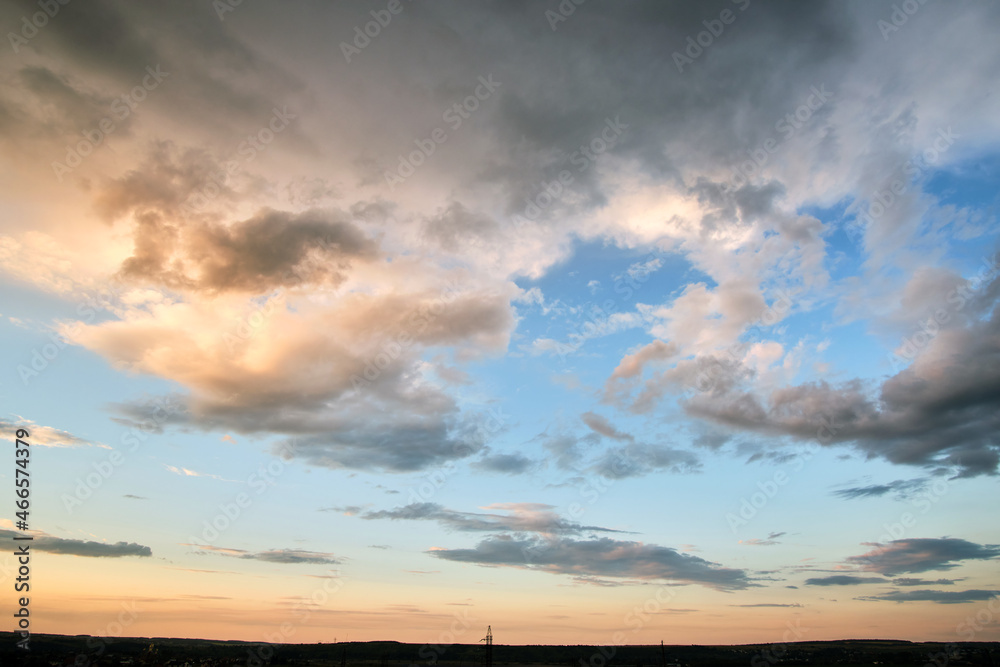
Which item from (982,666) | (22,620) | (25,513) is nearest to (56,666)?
(22,620)

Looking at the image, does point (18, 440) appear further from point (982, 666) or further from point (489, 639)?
point (982, 666)

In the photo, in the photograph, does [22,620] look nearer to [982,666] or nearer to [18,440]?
[18,440]

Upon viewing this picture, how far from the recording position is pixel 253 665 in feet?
608

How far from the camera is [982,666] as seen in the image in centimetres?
19212

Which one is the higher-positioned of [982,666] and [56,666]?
[56,666]

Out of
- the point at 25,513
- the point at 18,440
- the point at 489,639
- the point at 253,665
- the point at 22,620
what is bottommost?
the point at 253,665

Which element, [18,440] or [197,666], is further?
[197,666]

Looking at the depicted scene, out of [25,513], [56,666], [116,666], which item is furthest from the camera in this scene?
[116,666]

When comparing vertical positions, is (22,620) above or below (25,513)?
below

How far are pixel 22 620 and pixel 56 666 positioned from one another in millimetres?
114400

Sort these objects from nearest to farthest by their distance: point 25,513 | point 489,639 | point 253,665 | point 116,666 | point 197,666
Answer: point 25,513
point 489,639
point 116,666
point 197,666
point 253,665

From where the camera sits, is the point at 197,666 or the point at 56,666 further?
the point at 197,666

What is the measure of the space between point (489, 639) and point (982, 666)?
651 feet

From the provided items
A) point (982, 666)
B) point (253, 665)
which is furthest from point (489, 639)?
point (982, 666)
